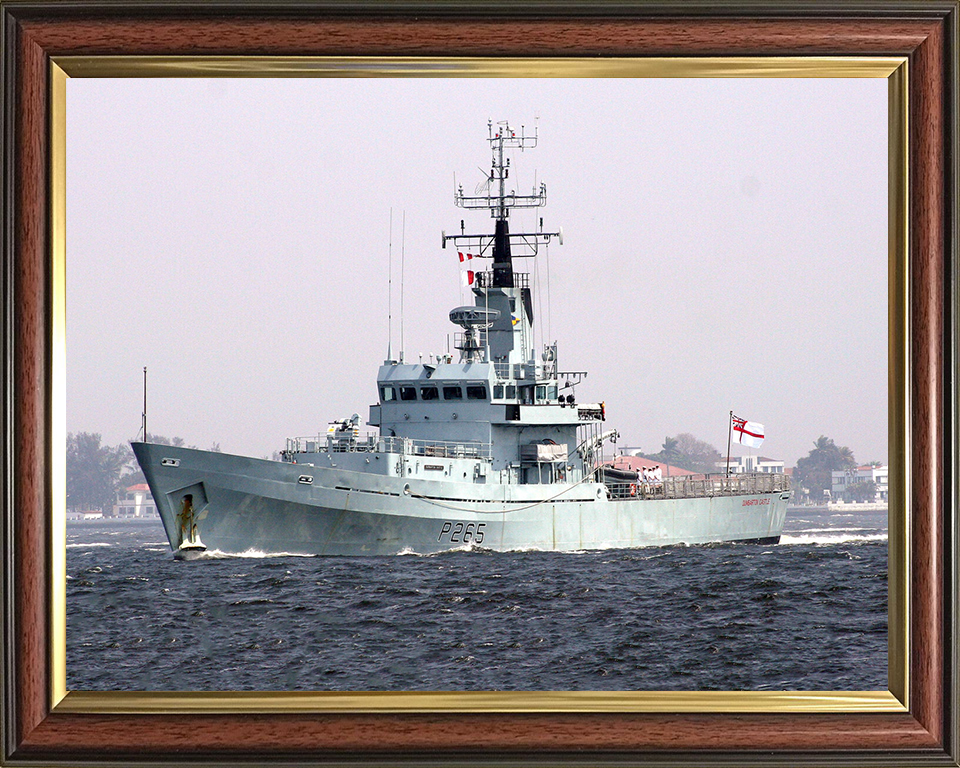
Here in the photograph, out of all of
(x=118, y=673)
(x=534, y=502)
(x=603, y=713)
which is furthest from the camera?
(x=534, y=502)

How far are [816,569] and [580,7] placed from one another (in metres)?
12.4

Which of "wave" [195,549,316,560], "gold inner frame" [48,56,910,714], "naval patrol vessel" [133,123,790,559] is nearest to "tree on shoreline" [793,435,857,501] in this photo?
"gold inner frame" [48,56,910,714]

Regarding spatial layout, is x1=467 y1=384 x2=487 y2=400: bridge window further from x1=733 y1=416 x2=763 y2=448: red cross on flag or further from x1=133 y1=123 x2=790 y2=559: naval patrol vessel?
x1=733 y1=416 x2=763 y2=448: red cross on flag

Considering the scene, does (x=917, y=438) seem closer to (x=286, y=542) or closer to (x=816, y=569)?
(x=816, y=569)

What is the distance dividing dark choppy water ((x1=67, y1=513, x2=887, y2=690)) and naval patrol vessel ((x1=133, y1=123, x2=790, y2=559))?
188 centimetres

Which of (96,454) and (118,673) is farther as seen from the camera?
(96,454)

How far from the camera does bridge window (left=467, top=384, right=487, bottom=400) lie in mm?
24562

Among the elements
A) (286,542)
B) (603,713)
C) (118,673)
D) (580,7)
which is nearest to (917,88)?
(580,7)

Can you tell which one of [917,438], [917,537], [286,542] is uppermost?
[917,438]

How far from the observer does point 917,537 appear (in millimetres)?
4629

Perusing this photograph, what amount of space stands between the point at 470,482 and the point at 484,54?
18.9m

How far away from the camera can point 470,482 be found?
2308 cm

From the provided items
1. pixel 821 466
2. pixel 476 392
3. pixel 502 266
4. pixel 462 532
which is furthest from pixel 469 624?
pixel 502 266

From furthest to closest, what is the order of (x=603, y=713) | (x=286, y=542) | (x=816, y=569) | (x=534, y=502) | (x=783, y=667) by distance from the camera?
1. (x=534, y=502)
2. (x=286, y=542)
3. (x=816, y=569)
4. (x=783, y=667)
5. (x=603, y=713)
